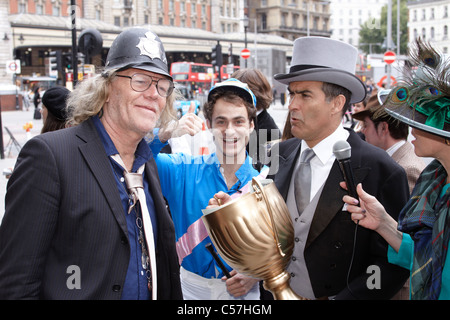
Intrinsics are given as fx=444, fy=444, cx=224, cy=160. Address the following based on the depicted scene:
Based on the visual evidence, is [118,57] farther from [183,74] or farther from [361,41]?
[361,41]

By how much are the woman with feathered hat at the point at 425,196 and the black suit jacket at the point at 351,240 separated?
6.2 inches

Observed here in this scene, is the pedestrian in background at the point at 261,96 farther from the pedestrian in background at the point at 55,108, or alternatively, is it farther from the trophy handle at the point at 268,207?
the trophy handle at the point at 268,207

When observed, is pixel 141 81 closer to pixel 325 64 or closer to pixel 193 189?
pixel 193 189

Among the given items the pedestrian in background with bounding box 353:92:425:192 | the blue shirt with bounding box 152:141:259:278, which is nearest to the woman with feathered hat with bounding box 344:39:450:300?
Result: the blue shirt with bounding box 152:141:259:278

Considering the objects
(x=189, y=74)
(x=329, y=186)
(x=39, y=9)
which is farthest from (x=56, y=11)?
(x=329, y=186)

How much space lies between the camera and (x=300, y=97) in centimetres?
233

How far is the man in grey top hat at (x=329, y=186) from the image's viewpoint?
6.82 feet

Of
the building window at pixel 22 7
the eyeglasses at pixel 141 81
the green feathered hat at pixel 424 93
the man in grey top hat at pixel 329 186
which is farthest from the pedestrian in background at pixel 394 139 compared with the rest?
the building window at pixel 22 7

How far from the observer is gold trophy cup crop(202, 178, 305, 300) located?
59.3 inches

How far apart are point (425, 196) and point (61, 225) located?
1.44 metres

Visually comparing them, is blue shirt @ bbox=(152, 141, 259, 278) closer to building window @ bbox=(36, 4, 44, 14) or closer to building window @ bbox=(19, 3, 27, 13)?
building window @ bbox=(19, 3, 27, 13)

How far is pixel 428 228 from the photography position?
1.76 meters

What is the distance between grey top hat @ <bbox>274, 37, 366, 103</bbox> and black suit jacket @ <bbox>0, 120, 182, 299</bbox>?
1115 millimetres

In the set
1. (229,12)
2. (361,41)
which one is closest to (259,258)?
(229,12)
